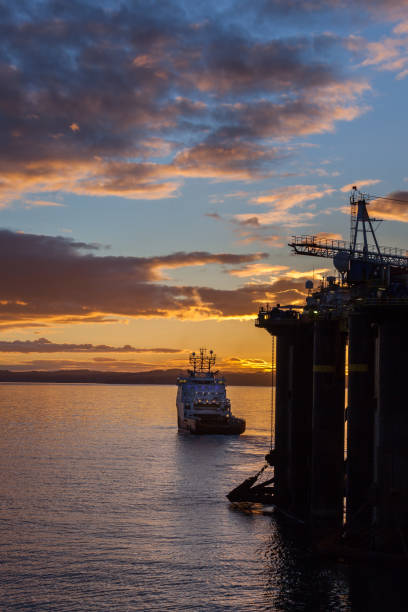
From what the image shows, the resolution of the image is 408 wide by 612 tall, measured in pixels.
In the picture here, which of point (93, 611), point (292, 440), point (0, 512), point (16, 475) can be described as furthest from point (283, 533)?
point (16, 475)

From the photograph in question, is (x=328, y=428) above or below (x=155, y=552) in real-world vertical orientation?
above

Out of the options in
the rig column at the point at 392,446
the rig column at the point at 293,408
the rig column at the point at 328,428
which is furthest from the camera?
the rig column at the point at 293,408

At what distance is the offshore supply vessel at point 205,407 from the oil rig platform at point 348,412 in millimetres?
65984

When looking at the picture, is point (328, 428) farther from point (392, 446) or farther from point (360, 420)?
point (392, 446)

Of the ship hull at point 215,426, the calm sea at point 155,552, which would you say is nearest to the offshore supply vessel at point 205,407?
the ship hull at point 215,426

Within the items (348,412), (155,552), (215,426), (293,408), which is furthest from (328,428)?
(215,426)

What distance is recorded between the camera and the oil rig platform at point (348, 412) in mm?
33156

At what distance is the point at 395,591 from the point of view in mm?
32000

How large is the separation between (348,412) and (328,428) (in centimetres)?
381

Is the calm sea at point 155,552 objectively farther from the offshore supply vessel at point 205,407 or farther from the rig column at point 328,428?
the offshore supply vessel at point 205,407

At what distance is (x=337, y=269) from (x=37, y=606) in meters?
32.0

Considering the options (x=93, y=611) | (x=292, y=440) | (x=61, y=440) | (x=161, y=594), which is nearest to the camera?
(x=93, y=611)

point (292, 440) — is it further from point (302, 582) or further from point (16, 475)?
point (16, 475)

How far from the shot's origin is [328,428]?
132 feet
